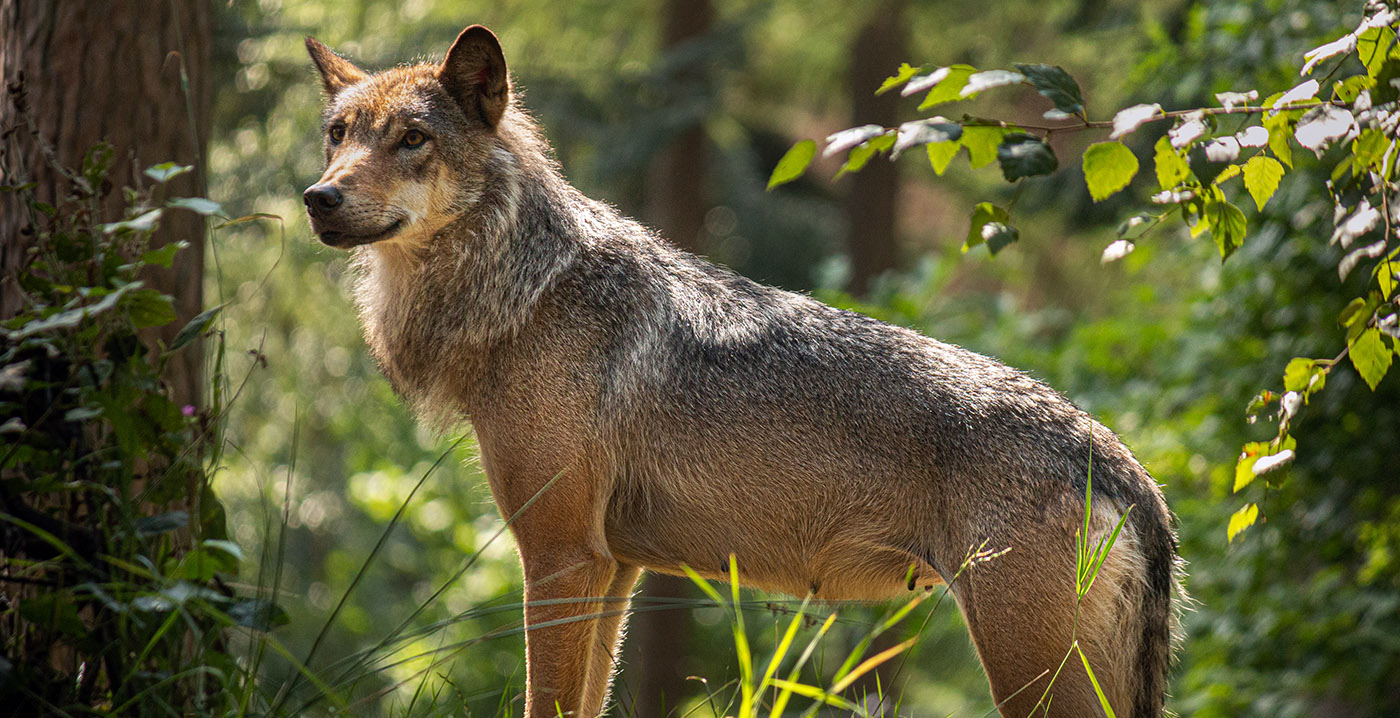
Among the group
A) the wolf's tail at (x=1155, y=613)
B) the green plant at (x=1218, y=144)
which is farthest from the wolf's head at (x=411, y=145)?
the wolf's tail at (x=1155, y=613)

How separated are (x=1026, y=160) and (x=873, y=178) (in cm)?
1487

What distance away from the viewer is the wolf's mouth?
11.6 feet

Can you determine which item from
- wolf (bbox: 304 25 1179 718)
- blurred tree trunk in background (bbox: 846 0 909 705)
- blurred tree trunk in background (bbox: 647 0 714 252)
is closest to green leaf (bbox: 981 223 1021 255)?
wolf (bbox: 304 25 1179 718)

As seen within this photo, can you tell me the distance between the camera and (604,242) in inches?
156

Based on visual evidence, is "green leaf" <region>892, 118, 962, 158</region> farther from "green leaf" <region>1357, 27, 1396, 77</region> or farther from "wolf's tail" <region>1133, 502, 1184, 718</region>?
"wolf's tail" <region>1133, 502, 1184, 718</region>

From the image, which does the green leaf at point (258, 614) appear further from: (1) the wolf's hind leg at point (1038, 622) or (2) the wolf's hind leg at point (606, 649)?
(1) the wolf's hind leg at point (1038, 622)

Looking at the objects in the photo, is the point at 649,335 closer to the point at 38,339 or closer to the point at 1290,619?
the point at 38,339

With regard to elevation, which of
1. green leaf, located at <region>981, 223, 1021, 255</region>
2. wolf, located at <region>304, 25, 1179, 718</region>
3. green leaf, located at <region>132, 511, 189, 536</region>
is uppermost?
green leaf, located at <region>981, 223, 1021, 255</region>

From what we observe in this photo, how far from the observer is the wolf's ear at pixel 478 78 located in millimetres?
3844

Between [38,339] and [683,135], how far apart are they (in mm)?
12045

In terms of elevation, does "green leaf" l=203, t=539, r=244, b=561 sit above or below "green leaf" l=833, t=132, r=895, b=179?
below

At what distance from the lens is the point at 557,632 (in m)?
3.47

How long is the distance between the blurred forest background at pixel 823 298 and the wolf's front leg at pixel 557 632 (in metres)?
0.09

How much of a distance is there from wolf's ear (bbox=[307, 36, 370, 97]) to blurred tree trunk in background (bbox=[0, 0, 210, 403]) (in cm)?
50
